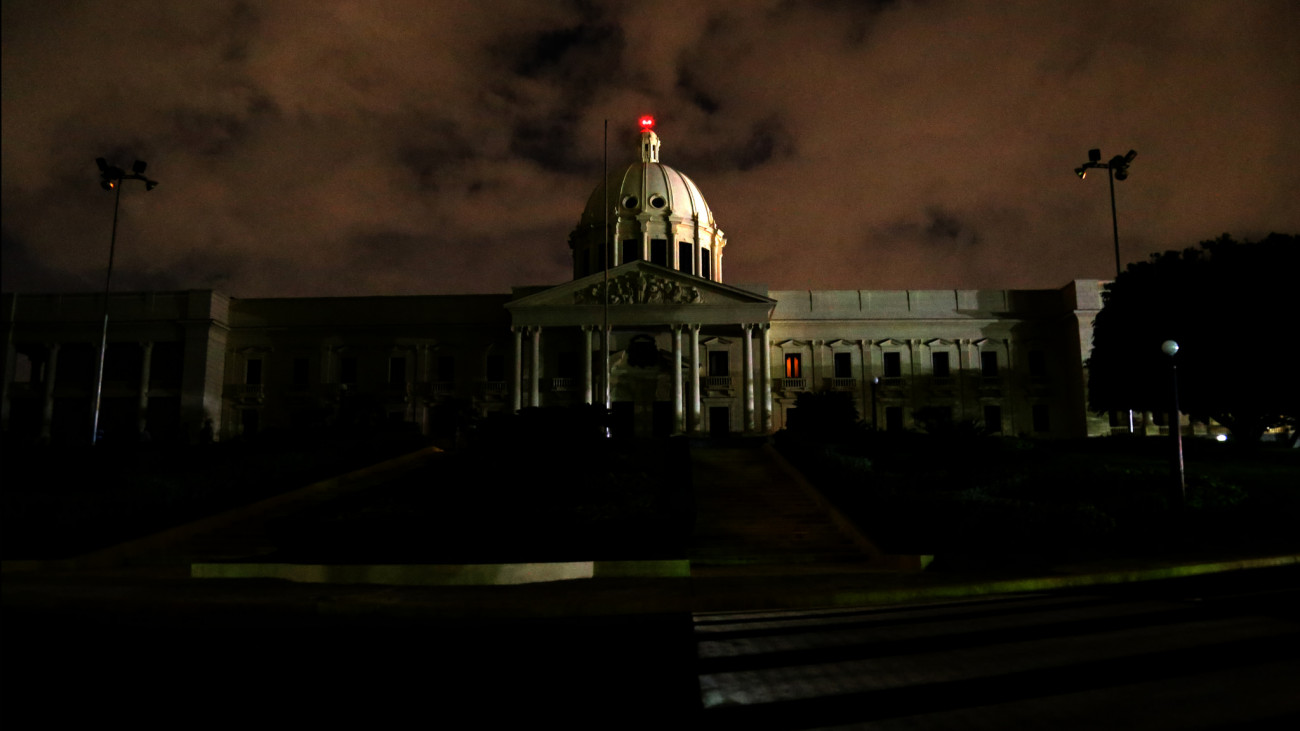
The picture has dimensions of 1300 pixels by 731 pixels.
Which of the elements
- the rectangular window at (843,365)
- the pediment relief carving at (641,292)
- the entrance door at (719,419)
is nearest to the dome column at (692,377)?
the pediment relief carving at (641,292)

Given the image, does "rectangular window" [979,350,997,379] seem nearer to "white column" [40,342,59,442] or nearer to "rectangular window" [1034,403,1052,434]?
"rectangular window" [1034,403,1052,434]

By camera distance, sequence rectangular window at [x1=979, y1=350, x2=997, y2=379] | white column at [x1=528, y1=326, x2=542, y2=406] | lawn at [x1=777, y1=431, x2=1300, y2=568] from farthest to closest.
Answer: rectangular window at [x1=979, y1=350, x2=997, y2=379] → white column at [x1=528, y1=326, x2=542, y2=406] → lawn at [x1=777, y1=431, x2=1300, y2=568]

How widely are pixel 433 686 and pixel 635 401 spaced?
46255mm

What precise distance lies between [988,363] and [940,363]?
3.06 metres

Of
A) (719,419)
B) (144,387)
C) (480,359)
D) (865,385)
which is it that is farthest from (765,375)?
(144,387)

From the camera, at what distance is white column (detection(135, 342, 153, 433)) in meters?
53.1

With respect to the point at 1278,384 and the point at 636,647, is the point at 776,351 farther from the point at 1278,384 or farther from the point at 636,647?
the point at 636,647

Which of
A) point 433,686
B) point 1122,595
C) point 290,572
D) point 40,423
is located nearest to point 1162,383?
point 1122,595

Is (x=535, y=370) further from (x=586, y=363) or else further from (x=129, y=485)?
(x=129, y=485)

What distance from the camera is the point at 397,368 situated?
55.1 metres

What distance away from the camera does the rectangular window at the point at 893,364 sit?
180 ft

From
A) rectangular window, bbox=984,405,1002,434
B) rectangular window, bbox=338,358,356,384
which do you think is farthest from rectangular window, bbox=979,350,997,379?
rectangular window, bbox=338,358,356,384

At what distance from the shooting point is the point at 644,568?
49.3ft

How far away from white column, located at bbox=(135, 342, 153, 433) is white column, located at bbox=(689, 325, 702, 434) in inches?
1300
